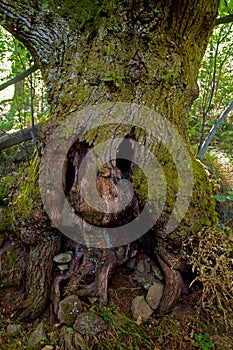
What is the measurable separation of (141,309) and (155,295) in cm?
15

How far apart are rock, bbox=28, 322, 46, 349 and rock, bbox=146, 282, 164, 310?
83cm

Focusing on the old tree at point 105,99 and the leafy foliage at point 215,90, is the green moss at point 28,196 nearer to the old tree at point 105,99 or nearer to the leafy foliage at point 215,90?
the old tree at point 105,99

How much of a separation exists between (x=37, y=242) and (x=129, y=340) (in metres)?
1.05

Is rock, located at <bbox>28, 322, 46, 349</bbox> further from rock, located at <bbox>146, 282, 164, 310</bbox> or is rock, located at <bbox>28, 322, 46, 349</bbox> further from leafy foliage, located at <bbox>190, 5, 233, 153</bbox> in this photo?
leafy foliage, located at <bbox>190, 5, 233, 153</bbox>

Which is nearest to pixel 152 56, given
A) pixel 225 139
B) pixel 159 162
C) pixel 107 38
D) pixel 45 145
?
pixel 107 38

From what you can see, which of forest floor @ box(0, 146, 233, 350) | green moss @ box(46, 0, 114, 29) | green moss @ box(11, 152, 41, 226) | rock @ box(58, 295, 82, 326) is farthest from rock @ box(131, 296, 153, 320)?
green moss @ box(46, 0, 114, 29)

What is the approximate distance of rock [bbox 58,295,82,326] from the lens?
2.02 m

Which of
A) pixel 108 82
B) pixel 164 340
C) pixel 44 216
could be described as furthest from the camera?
pixel 108 82

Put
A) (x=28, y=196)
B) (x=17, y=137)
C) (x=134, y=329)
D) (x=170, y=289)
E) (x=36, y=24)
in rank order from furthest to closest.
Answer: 1. (x=17, y=137)
2. (x=36, y=24)
3. (x=28, y=196)
4. (x=170, y=289)
5. (x=134, y=329)

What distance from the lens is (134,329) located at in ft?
6.37

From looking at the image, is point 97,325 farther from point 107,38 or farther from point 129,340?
point 107,38

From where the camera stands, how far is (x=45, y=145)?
2223mm

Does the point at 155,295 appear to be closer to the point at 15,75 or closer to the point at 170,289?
the point at 170,289

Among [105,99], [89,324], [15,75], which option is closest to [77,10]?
[105,99]
